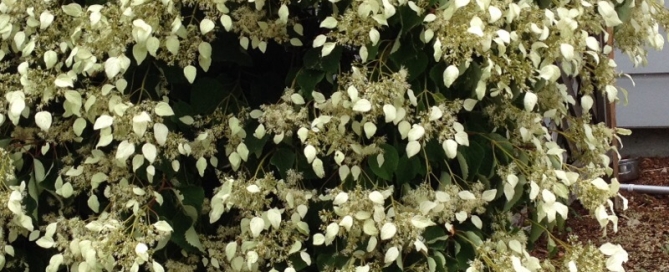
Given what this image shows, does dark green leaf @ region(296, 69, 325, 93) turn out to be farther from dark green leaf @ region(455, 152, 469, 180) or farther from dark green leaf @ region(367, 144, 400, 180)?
dark green leaf @ region(455, 152, 469, 180)

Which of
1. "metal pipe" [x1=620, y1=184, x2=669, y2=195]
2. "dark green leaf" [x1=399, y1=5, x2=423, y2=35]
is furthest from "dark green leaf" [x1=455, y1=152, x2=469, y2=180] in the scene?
"metal pipe" [x1=620, y1=184, x2=669, y2=195]

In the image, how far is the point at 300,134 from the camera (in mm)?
1798

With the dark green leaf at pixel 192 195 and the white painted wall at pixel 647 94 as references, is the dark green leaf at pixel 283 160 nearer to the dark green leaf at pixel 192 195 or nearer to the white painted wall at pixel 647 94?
the dark green leaf at pixel 192 195

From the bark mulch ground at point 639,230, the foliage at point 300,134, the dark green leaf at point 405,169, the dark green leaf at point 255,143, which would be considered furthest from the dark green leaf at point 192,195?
the bark mulch ground at point 639,230

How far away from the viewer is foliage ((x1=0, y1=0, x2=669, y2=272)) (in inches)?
70.2

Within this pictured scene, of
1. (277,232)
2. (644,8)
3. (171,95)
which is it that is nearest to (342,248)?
(277,232)

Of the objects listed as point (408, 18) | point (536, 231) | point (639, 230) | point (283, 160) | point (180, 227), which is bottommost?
point (639, 230)

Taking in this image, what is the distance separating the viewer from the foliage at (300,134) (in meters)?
1.78

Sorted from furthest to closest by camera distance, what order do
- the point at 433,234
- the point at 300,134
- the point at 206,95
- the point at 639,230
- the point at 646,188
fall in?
1. the point at 646,188
2. the point at 639,230
3. the point at 206,95
4. the point at 433,234
5. the point at 300,134

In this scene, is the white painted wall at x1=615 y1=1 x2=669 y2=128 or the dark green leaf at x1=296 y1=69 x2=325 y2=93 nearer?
the dark green leaf at x1=296 y1=69 x2=325 y2=93

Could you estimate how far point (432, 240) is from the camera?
1.90 metres

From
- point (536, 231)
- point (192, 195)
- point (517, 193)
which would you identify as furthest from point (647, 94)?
point (192, 195)

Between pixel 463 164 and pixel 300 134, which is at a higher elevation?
pixel 300 134

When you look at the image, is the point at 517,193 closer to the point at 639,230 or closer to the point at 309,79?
the point at 309,79
